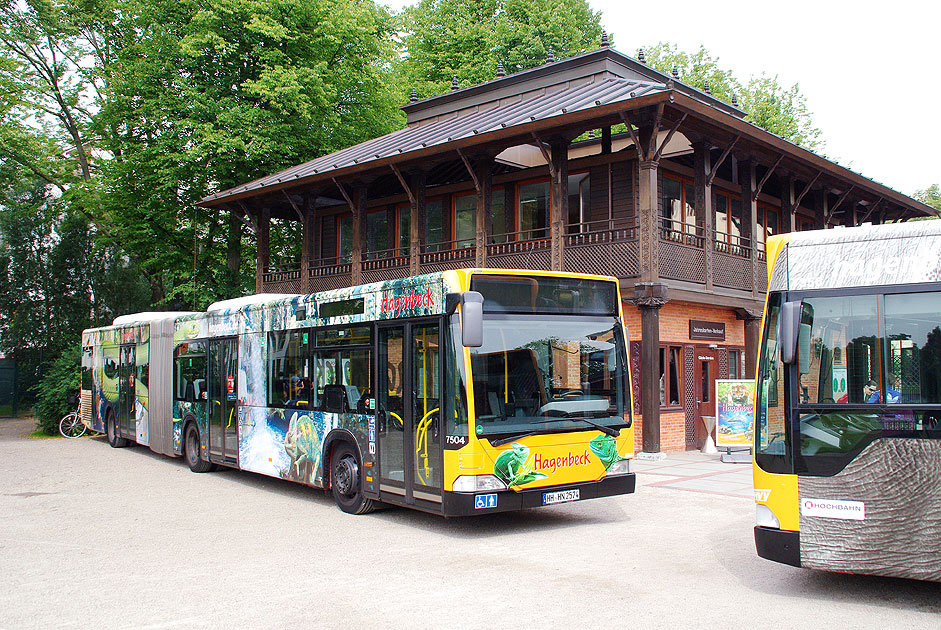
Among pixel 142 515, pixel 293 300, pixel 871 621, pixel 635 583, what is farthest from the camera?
A: pixel 293 300

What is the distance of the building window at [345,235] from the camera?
90.3 ft

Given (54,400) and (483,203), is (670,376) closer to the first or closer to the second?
(483,203)

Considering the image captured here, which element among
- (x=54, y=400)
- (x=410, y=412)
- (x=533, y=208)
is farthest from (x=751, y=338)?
(x=54, y=400)

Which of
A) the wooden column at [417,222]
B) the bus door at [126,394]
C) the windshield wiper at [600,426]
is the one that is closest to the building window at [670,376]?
the wooden column at [417,222]

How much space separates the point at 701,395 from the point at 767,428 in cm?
1386

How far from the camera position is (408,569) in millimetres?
7680

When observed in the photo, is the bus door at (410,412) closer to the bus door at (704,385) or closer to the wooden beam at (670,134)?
the wooden beam at (670,134)

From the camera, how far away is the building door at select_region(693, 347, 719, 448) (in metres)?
19.8

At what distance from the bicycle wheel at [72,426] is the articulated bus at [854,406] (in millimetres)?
22772

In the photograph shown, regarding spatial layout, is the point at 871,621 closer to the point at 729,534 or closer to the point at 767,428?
the point at 767,428

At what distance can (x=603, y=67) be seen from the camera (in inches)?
885

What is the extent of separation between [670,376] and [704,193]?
415cm

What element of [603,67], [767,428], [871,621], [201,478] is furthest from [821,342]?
[603,67]

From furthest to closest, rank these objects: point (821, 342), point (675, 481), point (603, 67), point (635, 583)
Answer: point (603, 67) < point (675, 481) < point (635, 583) < point (821, 342)
